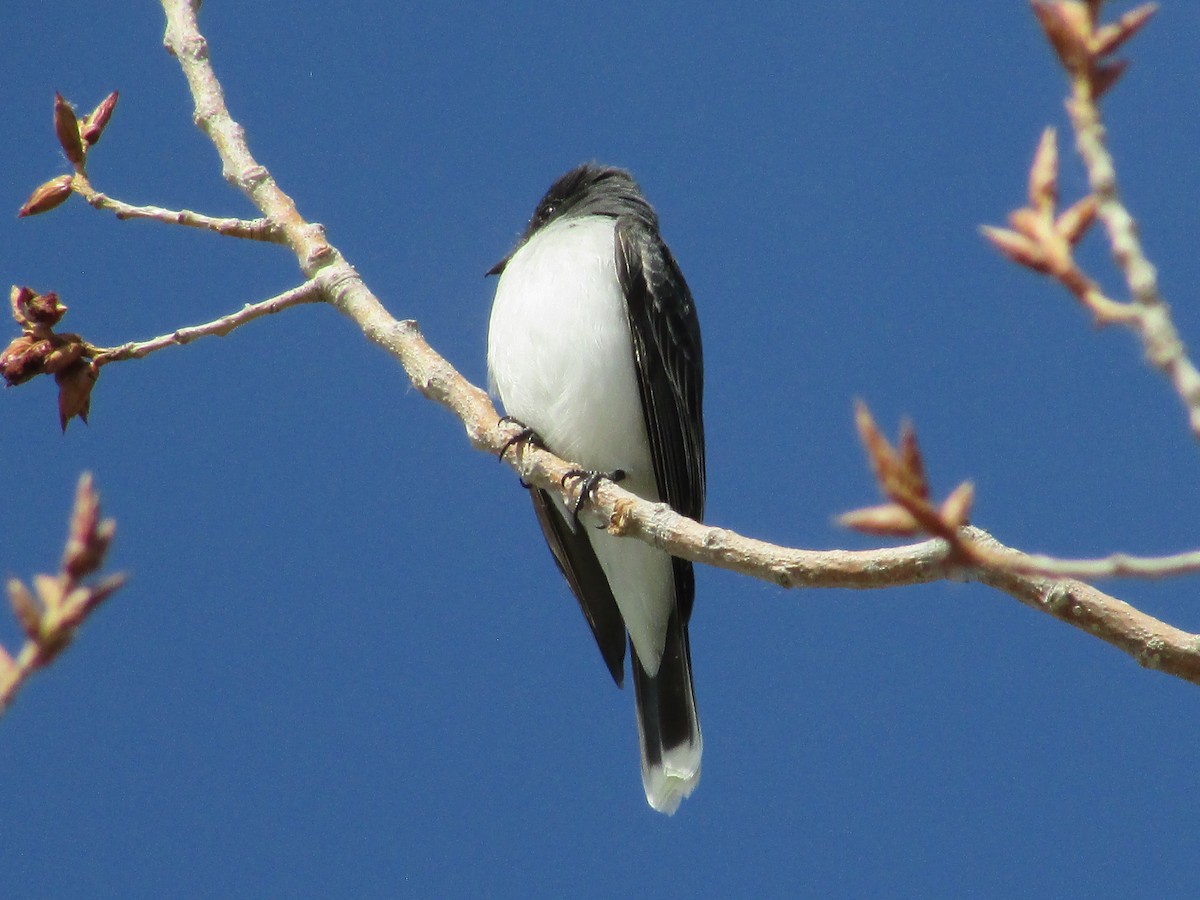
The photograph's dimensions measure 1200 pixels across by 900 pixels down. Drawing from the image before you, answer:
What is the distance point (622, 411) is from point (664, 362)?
0.87 ft

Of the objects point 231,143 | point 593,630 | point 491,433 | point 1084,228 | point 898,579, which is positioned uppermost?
point 231,143

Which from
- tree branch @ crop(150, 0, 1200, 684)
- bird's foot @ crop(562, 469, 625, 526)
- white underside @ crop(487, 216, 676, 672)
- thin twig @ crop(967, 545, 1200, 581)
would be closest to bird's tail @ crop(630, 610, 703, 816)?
white underside @ crop(487, 216, 676, 672)

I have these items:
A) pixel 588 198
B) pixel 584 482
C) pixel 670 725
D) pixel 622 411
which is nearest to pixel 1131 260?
pixel 584 482

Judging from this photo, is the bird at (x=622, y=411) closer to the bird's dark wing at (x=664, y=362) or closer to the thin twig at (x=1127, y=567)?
the bird's dark wing at (x=664, y=362)

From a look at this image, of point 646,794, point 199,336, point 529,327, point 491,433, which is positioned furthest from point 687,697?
point 199,336

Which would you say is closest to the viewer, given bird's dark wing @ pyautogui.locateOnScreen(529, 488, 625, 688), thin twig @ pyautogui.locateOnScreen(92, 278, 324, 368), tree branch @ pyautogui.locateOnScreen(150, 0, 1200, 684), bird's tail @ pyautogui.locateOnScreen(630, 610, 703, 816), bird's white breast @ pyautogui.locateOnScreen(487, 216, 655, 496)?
tree branch @ pyautogui.locateOnScreen(150, 0, 1200, 684)

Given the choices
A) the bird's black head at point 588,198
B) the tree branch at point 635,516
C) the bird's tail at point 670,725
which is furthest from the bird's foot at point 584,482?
the bird's black head at point 588,198

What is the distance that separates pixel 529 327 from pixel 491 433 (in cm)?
152

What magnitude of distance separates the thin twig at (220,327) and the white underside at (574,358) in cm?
141

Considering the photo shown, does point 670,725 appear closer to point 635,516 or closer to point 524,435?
point 524,435

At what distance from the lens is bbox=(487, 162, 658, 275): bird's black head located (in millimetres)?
Result: 6070

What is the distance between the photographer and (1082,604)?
92.7 inches

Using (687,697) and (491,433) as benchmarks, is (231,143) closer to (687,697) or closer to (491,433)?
(491,433)

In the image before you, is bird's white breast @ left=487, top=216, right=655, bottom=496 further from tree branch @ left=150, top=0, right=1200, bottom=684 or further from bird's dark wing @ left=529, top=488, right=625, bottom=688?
tree branch @ left=150, top=0, right=1200, bottom=684
